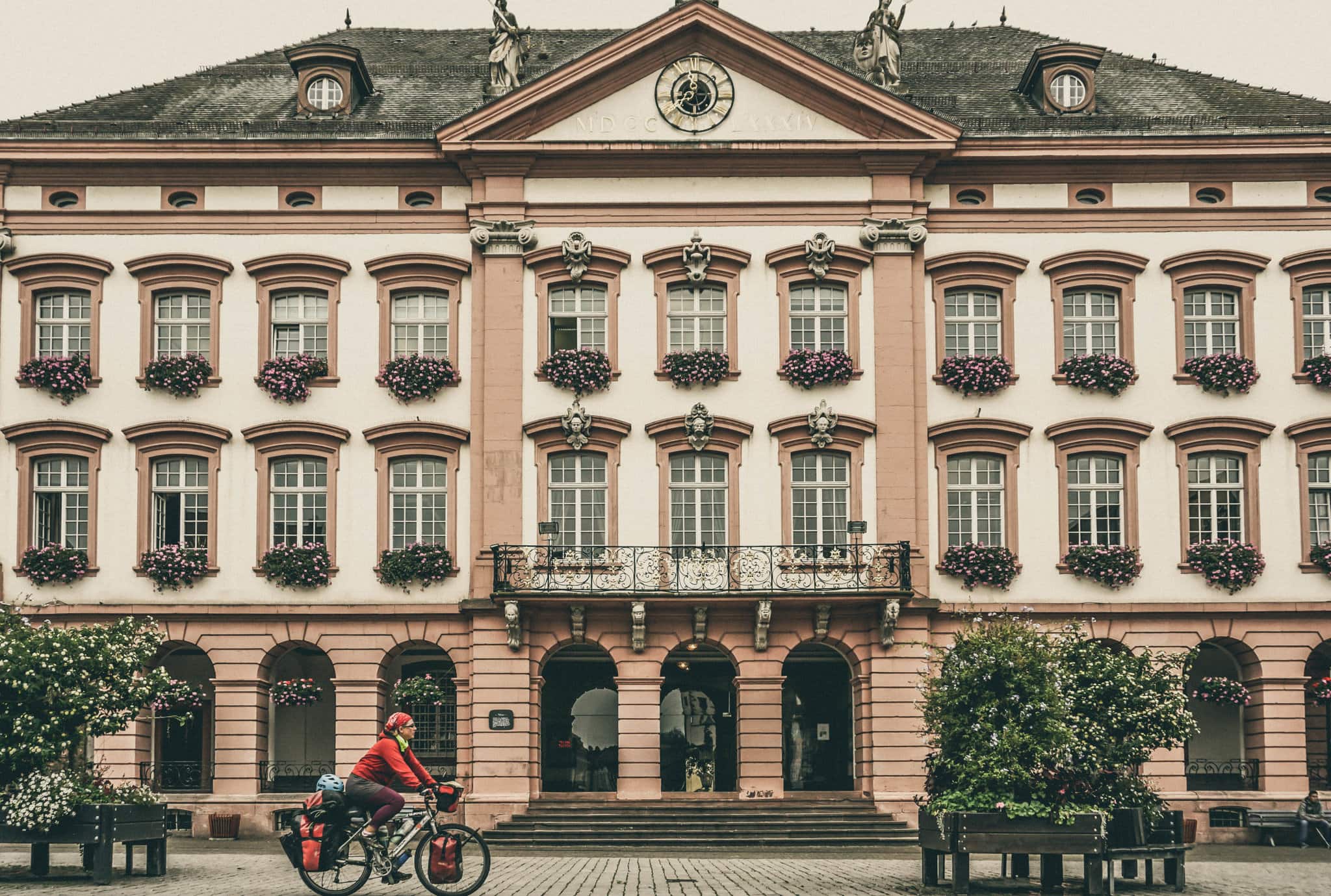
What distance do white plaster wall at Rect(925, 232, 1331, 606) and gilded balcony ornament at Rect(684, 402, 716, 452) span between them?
4279 mm

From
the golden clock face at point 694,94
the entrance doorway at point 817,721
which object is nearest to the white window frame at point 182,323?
the golden clock face at point 694,94

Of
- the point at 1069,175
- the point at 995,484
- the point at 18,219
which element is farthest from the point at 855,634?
the point at 18,219

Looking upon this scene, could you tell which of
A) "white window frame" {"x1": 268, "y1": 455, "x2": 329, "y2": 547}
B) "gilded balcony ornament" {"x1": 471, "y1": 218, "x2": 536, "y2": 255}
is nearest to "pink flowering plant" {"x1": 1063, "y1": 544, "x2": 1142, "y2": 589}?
"gilded balcony ornament" {"x1": 471, "y1": 218, "x2": 536, "y2": 255}

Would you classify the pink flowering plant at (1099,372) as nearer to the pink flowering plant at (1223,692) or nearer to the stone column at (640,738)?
the pink flowering plant at (1223,692)

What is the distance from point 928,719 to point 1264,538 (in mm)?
15049

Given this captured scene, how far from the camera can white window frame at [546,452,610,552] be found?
→ 34594 millimetres

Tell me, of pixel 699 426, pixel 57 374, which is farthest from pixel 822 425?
pixel 57 374

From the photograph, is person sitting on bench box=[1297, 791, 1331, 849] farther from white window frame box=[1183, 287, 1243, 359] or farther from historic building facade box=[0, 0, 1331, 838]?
white window frame box=[1183, 287, 1243, 359]

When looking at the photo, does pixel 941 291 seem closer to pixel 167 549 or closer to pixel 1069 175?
pixel 1069 175

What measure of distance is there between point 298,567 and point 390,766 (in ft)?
52.8

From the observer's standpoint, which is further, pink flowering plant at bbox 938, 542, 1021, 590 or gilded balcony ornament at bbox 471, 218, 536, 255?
gilded balcony ornament at bbox 471, 218, 536, 255

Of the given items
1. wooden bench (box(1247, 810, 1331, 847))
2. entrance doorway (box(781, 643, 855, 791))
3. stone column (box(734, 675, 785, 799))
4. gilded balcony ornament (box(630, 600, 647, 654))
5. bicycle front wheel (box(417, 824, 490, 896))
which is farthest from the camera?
entrance doorway (box(781, 643, 855, 791))

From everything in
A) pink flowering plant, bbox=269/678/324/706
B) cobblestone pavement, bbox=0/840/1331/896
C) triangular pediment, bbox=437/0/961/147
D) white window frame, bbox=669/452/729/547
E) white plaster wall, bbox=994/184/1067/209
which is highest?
triangular pediment, bbox=437/0/961/147

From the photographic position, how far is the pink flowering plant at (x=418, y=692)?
33625mm
